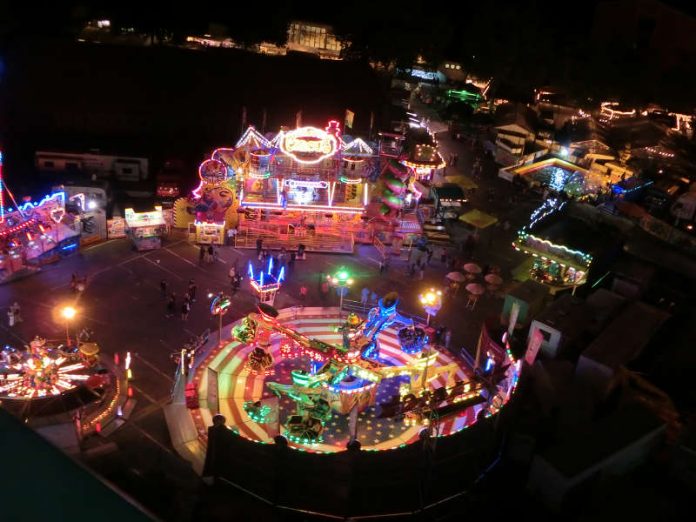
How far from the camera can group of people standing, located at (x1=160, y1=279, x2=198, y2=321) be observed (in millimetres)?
31828

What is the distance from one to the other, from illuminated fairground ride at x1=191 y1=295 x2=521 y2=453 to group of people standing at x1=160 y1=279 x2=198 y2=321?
4016 millimetres

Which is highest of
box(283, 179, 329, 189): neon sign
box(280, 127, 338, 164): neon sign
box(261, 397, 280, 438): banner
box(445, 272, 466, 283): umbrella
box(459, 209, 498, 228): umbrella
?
box(280, 127, 338, 164): neon sign

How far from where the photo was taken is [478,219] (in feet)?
138

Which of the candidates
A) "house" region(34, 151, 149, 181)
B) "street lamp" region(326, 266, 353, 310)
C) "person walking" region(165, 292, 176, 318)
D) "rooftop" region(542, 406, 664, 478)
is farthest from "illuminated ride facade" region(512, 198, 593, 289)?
"house" region(34, 151, 149, 181)

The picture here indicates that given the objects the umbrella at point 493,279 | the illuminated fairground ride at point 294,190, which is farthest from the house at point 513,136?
the umbrella at point 493,279

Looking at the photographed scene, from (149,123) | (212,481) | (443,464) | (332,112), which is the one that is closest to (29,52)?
(149,123)

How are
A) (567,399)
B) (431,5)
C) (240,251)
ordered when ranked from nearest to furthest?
(567,399), (240,251), (431,5)

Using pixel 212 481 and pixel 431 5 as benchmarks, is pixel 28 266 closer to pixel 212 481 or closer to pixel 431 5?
pixel 212 481

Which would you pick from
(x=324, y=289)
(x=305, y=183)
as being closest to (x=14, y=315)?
(x=324, y=289)

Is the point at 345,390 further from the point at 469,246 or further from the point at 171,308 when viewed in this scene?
the point at 469,246

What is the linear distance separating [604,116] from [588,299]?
29.6 meters

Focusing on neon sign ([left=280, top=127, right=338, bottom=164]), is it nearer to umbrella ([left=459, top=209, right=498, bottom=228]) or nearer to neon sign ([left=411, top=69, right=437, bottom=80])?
umbrella ([left=459, top=209, right=498, bottom=228])

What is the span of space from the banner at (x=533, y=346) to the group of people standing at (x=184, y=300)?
51.9 feet

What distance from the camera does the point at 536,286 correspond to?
34000mm
